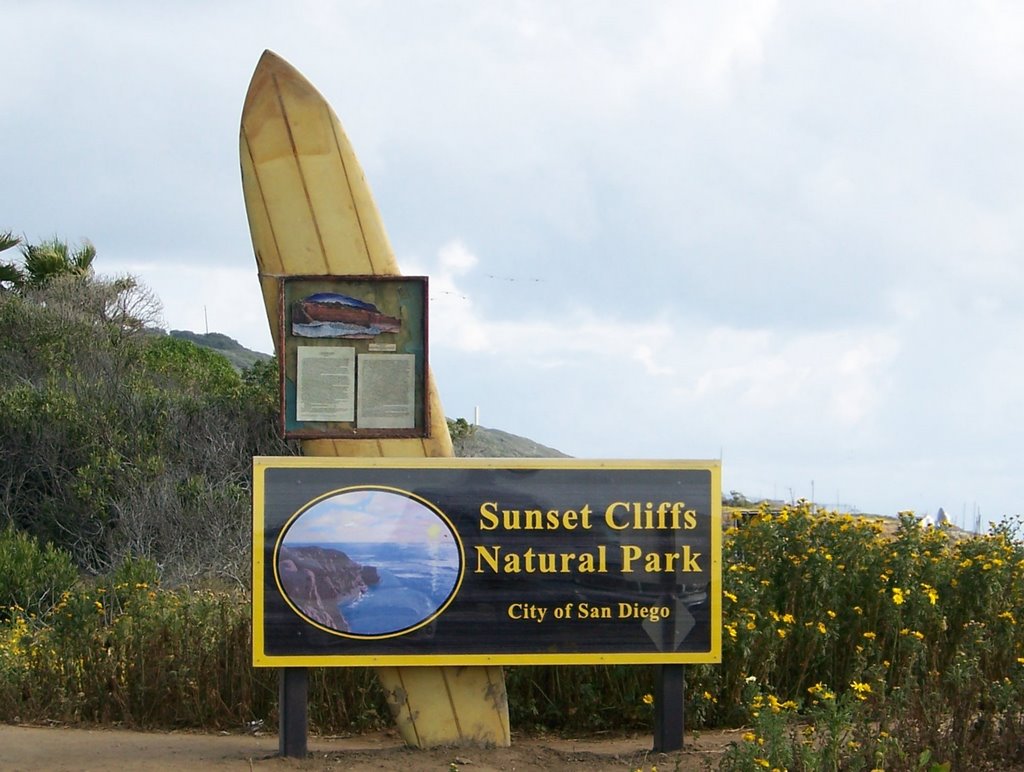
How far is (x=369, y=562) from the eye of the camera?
648cm

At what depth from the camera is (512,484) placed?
659 cm

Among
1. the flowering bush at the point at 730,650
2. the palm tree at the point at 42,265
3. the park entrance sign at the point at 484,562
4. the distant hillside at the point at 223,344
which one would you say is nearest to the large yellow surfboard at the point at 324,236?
the park entrance sign at the point at 484,562

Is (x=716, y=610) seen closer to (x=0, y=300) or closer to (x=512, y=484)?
(x=512, y=484)

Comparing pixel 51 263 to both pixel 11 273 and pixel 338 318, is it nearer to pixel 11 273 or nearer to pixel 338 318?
pixel 11 273

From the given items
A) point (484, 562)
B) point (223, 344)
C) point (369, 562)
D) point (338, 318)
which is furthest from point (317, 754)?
point (223, 344)

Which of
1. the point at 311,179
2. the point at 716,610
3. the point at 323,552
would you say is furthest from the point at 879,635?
the point at 311,179

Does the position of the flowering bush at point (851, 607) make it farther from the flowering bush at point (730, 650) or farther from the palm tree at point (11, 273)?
the palm tree at point (11, 273)

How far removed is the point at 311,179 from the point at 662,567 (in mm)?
2711

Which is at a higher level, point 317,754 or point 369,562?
point 369,562

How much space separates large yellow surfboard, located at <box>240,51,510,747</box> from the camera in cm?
670

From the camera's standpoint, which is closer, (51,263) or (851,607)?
(851,607)

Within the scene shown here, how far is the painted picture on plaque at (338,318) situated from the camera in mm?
6602

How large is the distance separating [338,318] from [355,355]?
21 centimetres

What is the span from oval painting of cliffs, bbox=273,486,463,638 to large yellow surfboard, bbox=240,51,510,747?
33 centimetres
